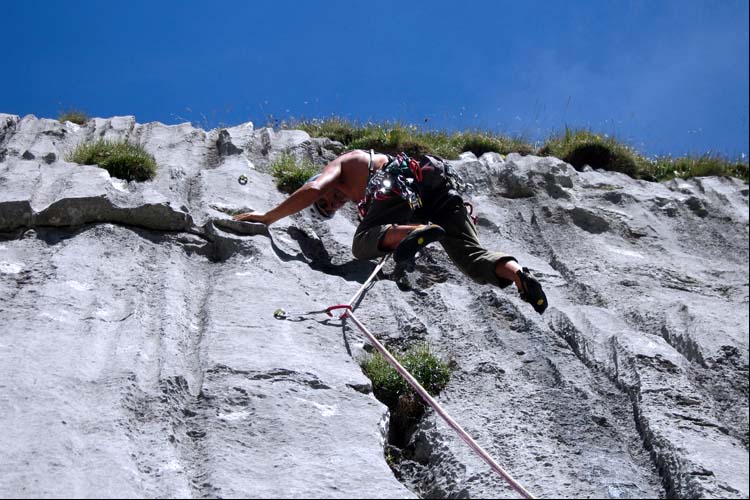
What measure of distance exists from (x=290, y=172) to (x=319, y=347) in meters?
3.56

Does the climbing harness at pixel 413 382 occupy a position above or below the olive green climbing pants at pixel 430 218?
below

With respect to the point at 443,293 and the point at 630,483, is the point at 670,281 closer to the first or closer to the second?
the point at 443,293

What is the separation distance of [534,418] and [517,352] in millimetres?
865

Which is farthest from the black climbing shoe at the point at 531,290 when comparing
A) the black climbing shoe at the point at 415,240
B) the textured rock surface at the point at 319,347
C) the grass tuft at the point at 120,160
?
the grass tuft at the point at 120,160

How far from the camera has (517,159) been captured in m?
10.1

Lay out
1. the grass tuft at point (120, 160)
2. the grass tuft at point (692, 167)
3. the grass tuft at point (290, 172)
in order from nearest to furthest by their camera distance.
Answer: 1. the grass tuft at point (120, 160)
2. the grass tuft at point (290, 172)
3. the grass tuft at point (692, 167)

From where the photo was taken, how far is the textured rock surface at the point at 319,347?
4.48 metres

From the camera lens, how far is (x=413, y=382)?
5.05 meters

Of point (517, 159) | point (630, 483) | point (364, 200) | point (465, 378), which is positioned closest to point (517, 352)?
point (465, 378)

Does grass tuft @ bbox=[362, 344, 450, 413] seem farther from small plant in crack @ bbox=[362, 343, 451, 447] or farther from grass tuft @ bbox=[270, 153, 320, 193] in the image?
grass tuft @ bbox=[270, 153, 320, 193]

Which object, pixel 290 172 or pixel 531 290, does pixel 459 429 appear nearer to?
pixel 531 290

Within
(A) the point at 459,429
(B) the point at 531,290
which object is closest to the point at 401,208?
→ (B) the point at 531,290

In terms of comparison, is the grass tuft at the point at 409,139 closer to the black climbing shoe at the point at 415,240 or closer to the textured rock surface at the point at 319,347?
the textured rock surface at the point at 319,347

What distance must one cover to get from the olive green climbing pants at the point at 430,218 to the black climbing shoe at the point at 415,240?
0.43 metres
